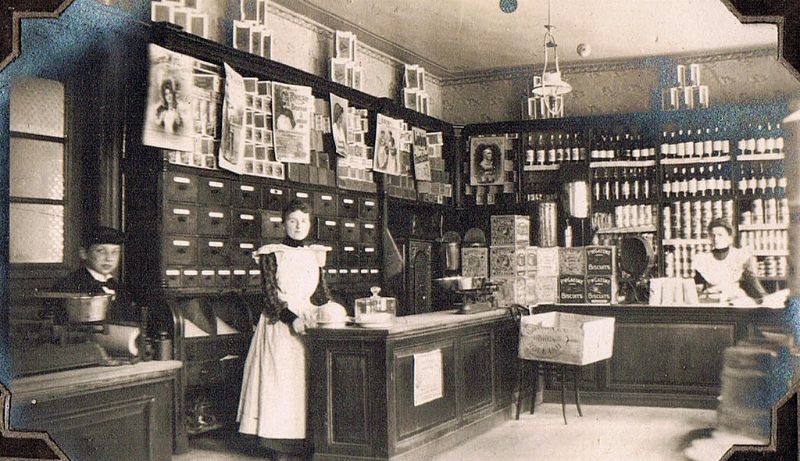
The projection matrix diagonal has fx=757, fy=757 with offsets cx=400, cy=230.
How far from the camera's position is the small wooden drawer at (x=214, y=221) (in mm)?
5207

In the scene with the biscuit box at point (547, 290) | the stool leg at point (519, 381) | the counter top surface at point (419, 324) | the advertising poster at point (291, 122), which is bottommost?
the stool leg at point (519, 381)

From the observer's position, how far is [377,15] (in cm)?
704

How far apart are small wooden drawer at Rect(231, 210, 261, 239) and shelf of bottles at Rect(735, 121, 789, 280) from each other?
5.08 metres

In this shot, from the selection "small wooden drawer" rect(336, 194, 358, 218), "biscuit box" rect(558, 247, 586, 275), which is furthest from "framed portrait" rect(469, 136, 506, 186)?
"small wooden drawer" rect(336, 194, 358, 218)

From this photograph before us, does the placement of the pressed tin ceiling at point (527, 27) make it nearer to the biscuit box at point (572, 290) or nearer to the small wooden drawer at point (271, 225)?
the small wooden drawer at point (271, 225)

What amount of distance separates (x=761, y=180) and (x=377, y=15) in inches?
168

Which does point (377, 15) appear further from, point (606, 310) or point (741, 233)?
point (741, 233)

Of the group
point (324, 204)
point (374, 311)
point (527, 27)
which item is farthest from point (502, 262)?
point (374, 311)

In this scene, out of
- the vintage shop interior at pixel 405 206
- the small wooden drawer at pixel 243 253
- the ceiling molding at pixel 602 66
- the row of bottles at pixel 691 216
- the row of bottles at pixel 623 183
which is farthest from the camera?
the ceiling molding at pixel 602 66

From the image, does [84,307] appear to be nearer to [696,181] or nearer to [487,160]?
[487,160]

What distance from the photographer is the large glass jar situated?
4477 millimetres

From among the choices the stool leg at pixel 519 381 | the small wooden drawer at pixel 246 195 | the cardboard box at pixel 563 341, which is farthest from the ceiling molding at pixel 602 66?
→ the small wooden drawer at pixel 246 195

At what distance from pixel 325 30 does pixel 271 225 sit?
255 cm

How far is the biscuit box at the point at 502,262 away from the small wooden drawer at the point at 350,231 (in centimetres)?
145
